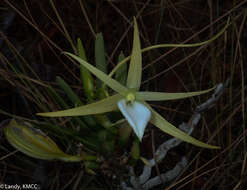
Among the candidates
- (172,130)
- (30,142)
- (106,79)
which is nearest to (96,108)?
(106,79)

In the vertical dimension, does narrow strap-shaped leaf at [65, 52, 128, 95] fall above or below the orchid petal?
above

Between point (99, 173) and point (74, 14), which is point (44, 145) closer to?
point (99, 173)

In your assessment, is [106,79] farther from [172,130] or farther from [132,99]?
[172,130]

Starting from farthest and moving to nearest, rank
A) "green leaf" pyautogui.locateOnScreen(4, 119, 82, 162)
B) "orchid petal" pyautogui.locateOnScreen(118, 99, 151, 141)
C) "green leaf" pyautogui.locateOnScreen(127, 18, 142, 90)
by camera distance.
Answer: "green leaf" pyautogui.locateOnScreen(4, 119, 82, 162)
"green leaf" pyautogui.locateOnScreen(127, 18, 142, 90)
"orchid petal" pyautogui.locateOnScreen(118, 99, 151, 141)

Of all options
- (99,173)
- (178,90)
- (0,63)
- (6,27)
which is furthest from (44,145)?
(178,90)

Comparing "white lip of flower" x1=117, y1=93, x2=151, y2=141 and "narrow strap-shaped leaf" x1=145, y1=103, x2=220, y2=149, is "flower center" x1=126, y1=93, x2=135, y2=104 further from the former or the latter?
"narrow strap-shaped leaf" x1=145, y1=103, x2=220, y2=149

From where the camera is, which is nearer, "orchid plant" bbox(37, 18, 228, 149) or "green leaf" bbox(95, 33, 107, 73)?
"orchid plant" bbox(37, 18, 228, 149)

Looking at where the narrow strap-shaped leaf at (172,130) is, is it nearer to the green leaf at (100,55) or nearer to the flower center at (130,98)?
the flower center at (130,98)

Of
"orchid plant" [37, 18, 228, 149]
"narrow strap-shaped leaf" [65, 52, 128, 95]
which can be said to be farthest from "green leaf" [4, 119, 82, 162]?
"narrow strap-shaped leaf" [65, 52, 128, 95]
